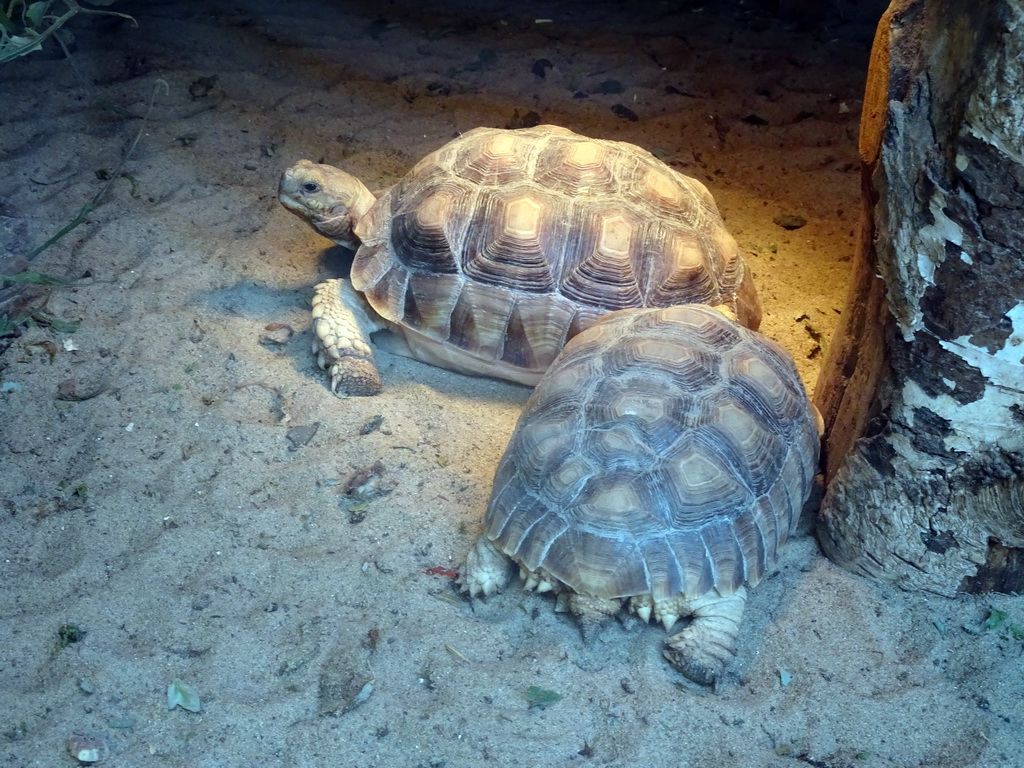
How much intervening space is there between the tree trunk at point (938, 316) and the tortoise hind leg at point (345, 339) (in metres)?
1.93

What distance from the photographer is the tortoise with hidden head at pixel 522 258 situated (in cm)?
356

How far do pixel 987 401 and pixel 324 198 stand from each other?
2931 mm

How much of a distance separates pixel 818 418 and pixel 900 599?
0.68 m

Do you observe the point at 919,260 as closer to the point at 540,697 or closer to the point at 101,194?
the point at 540,697

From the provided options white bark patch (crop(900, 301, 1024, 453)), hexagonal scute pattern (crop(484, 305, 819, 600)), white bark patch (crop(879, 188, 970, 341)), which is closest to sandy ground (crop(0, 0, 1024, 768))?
hexagonal scute pattern (crop(484, 305, 819, 600))

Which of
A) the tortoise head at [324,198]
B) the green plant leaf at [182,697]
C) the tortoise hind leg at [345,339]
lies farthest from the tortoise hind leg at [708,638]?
the tortoise head at [324,198]

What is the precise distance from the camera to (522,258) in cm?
358

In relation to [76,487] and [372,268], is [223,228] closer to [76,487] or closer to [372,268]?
[372,268]

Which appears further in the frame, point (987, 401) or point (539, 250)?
point (539, 250)

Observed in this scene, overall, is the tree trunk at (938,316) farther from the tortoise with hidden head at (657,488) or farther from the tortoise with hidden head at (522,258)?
the tortoise with hidden head at (522,258)

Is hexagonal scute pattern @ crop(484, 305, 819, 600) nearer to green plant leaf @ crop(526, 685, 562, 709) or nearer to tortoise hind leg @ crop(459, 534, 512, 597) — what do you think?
tortoise hind leg @ crop(459, 534, 512, 597)

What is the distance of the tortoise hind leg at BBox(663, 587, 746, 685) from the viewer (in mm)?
2592

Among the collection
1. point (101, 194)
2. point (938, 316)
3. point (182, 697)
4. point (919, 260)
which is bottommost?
point (182, 697)

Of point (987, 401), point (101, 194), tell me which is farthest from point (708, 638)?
point (101, 194)
